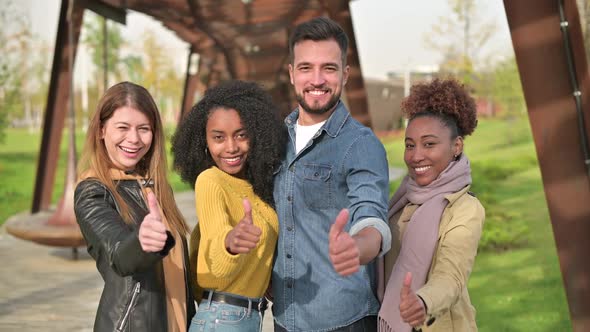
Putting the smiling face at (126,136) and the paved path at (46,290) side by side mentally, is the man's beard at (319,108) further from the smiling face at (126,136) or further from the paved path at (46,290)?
the paved path at (46,290)

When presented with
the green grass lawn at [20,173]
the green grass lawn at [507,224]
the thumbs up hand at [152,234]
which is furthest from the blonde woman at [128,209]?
the green grass lawn at [20,173]

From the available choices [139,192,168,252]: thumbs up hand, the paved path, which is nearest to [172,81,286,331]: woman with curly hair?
[139,192,168,252]: thumbs up hand

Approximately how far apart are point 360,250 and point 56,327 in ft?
15.3

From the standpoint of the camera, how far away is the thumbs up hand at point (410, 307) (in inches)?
80.4

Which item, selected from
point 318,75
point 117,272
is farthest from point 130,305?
point 318,75

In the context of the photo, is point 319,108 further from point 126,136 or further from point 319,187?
point 126,136

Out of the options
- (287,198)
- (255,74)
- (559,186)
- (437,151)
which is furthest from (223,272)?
(255,74)

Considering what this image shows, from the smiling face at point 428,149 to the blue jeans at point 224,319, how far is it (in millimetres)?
752

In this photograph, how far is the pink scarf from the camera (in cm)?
229

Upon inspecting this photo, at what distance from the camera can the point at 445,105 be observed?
8.41 feet

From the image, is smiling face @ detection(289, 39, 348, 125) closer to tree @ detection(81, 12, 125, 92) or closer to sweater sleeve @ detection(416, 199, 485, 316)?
sweater sleeve @ detection(416, 199, 485, 316)

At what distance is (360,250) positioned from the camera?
1.94m

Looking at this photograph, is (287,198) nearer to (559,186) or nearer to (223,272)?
(223,272)

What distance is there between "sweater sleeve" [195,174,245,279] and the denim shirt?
193mm
